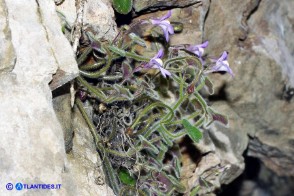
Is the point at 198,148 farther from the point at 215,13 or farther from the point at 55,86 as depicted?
the point at 55,86

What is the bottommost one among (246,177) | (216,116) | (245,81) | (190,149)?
(246,177)

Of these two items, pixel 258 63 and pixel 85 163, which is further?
pixel 258 63

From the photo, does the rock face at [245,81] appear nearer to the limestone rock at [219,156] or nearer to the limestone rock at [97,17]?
the limestone rock at [219,156]

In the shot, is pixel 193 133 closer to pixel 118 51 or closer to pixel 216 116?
pixel 216 116

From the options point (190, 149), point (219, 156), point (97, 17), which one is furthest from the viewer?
point (219, 156)

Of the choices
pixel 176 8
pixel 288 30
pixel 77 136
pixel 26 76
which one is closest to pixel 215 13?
pixel 176 8

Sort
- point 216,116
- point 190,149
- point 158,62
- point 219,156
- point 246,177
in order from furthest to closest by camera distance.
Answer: point 246,177
point 219,156
point 190,149
point 216,116
point 158,62


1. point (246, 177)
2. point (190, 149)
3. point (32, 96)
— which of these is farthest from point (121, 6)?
point (246, 177)

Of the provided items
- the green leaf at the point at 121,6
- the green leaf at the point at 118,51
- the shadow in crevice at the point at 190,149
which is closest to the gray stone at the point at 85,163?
the green leaf at the point at 118,51

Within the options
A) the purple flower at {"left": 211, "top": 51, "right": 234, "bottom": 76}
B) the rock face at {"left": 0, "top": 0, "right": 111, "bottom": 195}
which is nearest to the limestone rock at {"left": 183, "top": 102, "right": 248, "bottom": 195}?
the purple flower at {"left": 211, "top": 51, "right": 234, "bottom": 76}
